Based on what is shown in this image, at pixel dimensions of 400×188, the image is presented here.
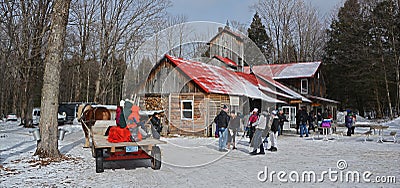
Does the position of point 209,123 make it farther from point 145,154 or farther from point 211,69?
point 145,154

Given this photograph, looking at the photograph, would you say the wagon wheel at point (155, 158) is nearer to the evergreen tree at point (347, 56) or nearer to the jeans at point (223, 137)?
the jeans at point (223, 137)

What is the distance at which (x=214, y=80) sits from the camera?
826 inches

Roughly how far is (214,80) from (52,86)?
38.8ft

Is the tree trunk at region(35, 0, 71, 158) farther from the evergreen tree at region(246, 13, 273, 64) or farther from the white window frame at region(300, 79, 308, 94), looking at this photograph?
the evergreen tree at region(246, 13, 273, 64)

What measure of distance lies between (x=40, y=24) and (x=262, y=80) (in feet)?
54.4

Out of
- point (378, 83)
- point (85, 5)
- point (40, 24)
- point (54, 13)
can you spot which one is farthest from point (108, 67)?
point (378, 83)

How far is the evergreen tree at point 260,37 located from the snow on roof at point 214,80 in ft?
85.2

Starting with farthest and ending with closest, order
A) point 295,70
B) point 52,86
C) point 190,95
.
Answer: point 295,70
point 190,95
point 52,86

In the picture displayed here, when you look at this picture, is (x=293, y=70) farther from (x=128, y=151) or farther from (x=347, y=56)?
(x=128, y=151)

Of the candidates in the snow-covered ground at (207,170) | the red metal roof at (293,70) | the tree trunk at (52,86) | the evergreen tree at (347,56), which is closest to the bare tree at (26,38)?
the tree trunk at (52,86)

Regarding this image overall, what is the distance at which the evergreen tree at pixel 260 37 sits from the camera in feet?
163

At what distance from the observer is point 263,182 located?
7371 mm

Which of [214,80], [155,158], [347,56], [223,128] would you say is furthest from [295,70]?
[155,158]

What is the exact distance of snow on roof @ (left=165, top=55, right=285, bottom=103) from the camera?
19773 mm
